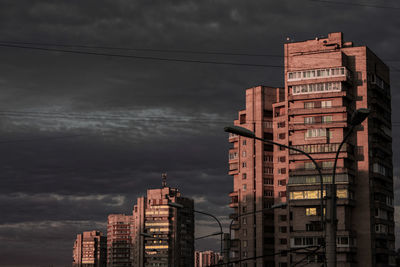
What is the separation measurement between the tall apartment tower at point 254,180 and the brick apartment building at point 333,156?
0.51 meters

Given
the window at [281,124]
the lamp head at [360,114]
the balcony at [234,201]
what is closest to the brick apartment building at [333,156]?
the window at [281,124]

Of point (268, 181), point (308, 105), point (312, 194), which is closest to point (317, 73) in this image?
point (308, 105)

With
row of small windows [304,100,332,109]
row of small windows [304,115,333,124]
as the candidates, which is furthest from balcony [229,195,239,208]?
row of small windows [304,100,332,109]

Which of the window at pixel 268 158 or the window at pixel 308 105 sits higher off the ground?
the window at pixel 308 105

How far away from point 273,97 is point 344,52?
26729 millimetres

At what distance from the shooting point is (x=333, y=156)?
122 m

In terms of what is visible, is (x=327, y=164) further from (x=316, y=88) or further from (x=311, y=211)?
(x=316, y=88)

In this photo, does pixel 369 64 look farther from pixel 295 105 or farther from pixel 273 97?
pixel 273 97

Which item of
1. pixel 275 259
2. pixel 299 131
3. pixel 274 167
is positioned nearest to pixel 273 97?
pixel 274 167

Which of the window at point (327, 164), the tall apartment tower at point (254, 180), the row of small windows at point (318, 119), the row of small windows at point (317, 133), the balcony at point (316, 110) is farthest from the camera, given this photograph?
the tall apartment tower at point (254, 180)

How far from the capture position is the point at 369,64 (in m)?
130

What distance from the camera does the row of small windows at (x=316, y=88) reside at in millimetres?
124062

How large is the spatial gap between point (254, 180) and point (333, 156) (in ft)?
97.7

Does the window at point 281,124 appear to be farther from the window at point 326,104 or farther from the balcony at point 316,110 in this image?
the window at point 326,104
